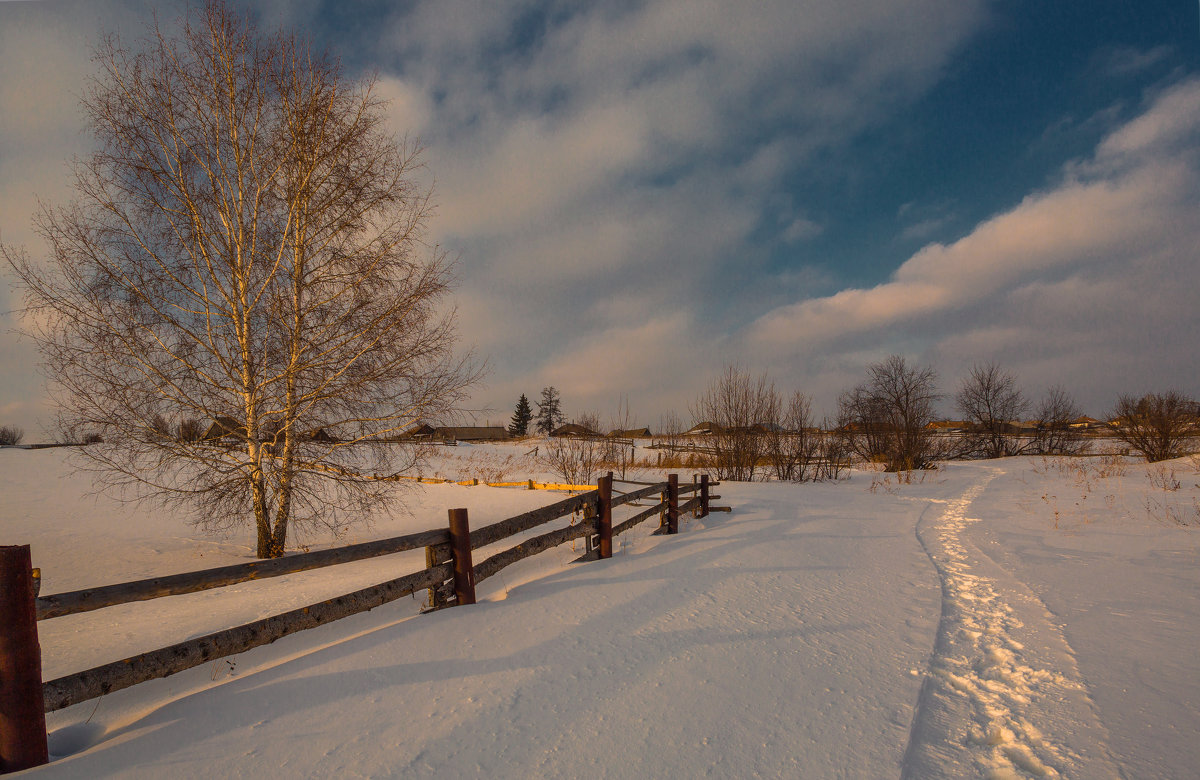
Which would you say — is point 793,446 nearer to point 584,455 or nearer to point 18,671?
point 584,455

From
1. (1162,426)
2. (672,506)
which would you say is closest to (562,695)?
(672,506)

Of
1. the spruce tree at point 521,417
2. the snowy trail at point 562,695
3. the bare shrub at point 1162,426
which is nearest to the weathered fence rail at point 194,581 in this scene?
the snowy trail at point 562,695

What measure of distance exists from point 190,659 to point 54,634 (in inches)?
143

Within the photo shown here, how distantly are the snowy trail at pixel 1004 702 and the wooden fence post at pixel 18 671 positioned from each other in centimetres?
439

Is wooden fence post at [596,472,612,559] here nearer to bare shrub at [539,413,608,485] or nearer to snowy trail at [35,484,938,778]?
snowy trail at [35,484,938,778]

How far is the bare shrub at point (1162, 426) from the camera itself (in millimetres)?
22266

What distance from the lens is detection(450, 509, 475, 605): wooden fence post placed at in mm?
5293

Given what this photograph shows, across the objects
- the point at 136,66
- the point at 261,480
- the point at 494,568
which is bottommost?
the point at 494,568

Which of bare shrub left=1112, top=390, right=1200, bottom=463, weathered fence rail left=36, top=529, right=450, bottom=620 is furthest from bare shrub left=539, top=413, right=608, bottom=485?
bare shrub left=1112, top=390, right=1200, bottom=463

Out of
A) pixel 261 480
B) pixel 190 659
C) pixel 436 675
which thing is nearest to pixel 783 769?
pixel 436 675

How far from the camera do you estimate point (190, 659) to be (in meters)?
3.36

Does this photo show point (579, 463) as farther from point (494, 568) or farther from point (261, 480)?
point (494, 568)

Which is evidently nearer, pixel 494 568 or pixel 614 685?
pixel 614 685

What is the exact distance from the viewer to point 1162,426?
22.5 m
